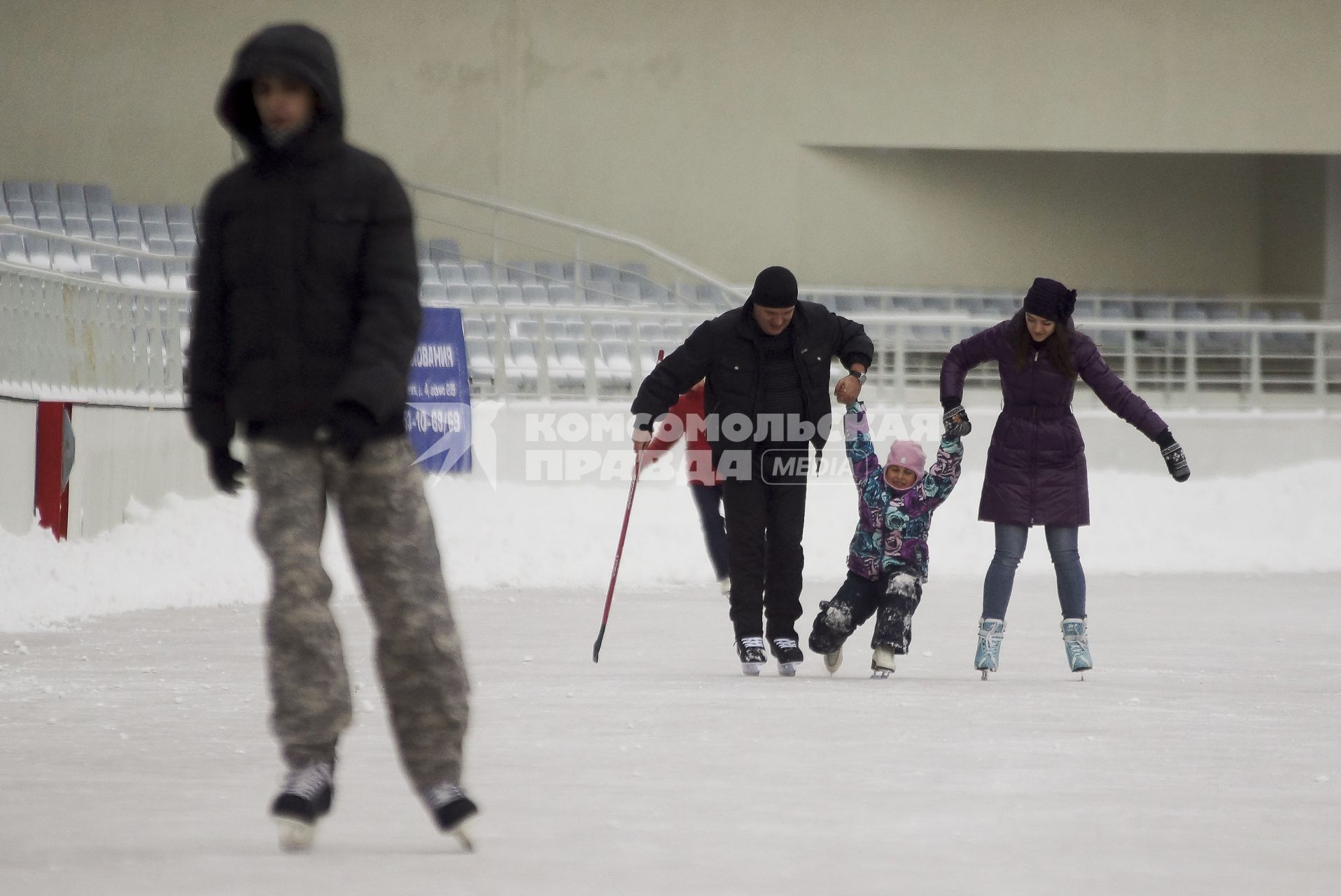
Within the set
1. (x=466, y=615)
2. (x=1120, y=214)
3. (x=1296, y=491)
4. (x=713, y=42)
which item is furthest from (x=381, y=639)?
(x=1120, y=214)

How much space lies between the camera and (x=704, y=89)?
24469 millimetres

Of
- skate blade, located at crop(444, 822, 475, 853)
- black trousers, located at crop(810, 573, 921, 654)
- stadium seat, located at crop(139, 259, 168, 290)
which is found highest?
stadium seat, located at crop(139, 259, 168, 290)

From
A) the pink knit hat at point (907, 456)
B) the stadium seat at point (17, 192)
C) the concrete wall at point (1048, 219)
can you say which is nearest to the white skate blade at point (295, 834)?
the pink knit hat at point (907, 456)

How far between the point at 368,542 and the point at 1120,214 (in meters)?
22.9

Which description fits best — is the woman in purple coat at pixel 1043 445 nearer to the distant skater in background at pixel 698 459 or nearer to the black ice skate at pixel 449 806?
the distant skater in background at pixel 698 459

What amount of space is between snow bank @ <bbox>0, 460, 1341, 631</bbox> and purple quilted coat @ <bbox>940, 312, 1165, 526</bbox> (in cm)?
452

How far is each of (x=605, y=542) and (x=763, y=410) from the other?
653cm

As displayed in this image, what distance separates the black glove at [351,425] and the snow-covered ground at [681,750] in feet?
2.66

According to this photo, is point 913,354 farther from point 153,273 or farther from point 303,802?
point 303,802

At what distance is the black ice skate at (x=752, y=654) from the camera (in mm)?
8109

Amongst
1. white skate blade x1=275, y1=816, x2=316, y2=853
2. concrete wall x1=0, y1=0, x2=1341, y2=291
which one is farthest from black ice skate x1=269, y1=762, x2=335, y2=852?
concrete wall x1=0, y1=0, x2=1341, y2=291

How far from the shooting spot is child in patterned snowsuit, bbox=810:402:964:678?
317 inches

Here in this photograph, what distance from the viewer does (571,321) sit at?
63.7ft

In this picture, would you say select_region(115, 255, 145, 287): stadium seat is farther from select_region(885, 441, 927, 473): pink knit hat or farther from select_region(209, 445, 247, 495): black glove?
select_region(209, 445, 247, 495): black glove
